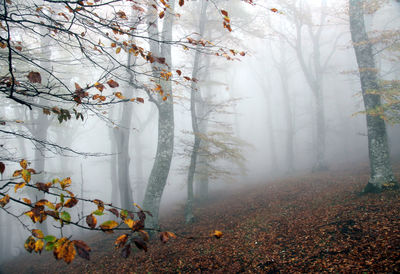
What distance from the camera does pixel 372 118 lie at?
258 inches

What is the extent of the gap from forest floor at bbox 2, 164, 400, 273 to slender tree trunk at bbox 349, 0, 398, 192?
1.88 feet

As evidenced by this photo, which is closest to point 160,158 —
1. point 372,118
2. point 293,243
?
point 293,243

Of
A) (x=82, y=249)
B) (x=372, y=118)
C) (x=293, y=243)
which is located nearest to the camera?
(x=82, y=249)

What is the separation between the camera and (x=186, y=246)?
554cm

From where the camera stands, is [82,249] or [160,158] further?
[160,158]

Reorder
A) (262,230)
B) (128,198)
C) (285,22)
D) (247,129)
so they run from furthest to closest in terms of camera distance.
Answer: (247,129)
(285,22)
(128,198)
(262,230)

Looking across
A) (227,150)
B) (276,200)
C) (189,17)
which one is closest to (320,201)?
(276,200)

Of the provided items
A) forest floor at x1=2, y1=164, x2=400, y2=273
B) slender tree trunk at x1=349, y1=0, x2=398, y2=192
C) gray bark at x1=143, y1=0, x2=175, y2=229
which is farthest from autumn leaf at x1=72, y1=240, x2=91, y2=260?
slender tree trunk at x1=349, y1=0, x2=398, y2=192

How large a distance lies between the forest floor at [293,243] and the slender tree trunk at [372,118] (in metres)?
0.57

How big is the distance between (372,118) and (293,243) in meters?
4.84

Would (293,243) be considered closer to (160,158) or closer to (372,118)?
(160,158)

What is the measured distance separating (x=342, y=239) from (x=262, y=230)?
187cm

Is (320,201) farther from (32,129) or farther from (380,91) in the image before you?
(32,129)

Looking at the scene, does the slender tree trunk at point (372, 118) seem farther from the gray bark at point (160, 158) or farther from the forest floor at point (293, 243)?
the gray bark at point (160, 158)
